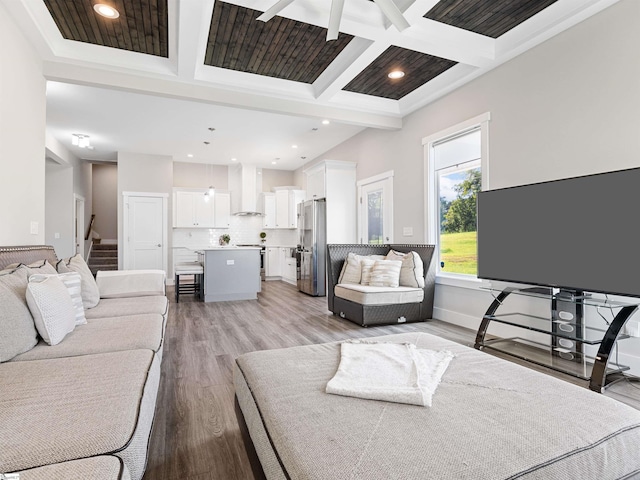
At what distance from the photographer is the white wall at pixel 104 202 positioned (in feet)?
34.2

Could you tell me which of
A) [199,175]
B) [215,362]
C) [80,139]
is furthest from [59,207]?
[215,362]

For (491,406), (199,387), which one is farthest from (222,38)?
(491,406)

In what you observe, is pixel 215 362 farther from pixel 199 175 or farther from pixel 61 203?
pixel 199 175

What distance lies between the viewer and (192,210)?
8500mm

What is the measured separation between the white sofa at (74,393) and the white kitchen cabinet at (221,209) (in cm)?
649

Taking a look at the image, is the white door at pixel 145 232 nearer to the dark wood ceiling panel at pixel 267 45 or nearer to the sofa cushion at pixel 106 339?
the dark wood ceiling panel at pixel 267 45

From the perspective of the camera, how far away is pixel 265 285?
8.06 m

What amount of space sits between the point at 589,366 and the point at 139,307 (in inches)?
146

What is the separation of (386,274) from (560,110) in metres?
2.46

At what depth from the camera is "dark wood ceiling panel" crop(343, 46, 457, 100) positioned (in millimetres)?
3771

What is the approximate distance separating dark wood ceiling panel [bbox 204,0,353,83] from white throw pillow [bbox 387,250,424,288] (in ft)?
8.50

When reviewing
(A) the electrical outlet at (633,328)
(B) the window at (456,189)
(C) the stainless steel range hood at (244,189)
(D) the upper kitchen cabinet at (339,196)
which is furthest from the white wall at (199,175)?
(A) the electrical outlet at (633,328)

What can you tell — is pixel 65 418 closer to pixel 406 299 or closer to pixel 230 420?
pixel 230 420

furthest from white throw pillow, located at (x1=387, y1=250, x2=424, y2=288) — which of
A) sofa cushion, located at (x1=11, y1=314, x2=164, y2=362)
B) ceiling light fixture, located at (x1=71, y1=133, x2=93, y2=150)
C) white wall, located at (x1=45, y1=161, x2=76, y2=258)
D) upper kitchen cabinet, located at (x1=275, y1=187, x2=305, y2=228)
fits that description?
white wall, located at (x1=45, y1=161, x2=76, y2=258)
